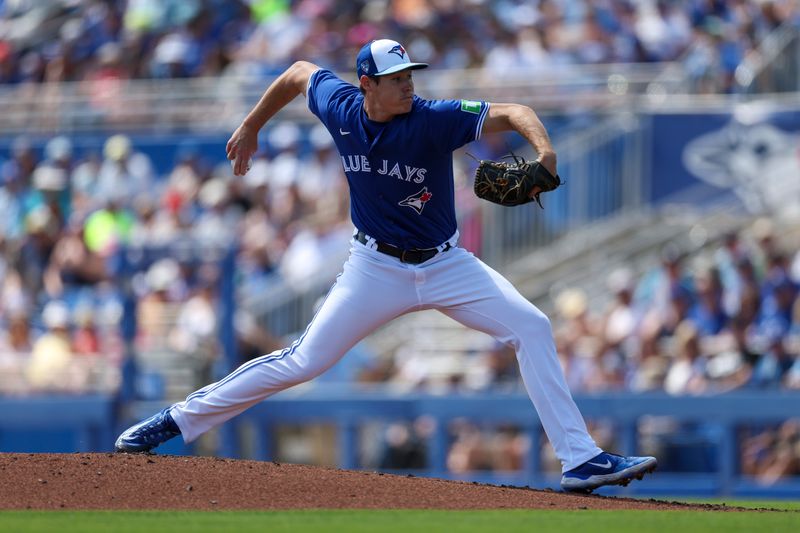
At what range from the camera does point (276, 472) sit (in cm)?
797

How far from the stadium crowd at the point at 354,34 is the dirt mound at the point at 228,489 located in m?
9.34

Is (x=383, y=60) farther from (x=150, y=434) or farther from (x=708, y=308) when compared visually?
(x=708, y=308)

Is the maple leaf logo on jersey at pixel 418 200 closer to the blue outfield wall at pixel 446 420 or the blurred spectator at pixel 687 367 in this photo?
the blue outfield wall at pixel 446 420

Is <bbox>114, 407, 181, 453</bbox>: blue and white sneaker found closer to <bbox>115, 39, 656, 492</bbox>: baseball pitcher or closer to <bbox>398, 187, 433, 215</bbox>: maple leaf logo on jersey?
<bbox>115, 39, 656, 492</bbox>: baseball pitcher

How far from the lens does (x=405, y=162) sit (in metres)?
7.64

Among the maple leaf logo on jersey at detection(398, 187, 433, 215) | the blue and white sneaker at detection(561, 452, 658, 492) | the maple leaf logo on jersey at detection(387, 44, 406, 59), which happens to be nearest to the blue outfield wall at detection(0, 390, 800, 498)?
the blue and white sneaker at detection(561, 452, 658, 492)

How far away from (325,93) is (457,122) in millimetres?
853

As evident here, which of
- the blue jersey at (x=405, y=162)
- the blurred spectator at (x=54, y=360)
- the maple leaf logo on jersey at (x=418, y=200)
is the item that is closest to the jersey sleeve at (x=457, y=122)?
the blue jersey at (x=405, y=162)

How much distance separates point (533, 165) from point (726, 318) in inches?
271

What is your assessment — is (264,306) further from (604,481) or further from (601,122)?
(604,481)

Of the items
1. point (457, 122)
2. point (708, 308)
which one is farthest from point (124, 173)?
point (457, 122)

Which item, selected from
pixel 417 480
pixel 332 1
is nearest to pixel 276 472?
pixel 417 480

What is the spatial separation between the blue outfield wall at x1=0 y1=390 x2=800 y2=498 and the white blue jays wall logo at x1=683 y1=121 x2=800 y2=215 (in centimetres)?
342

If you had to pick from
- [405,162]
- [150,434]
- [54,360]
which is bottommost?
[150,434]
